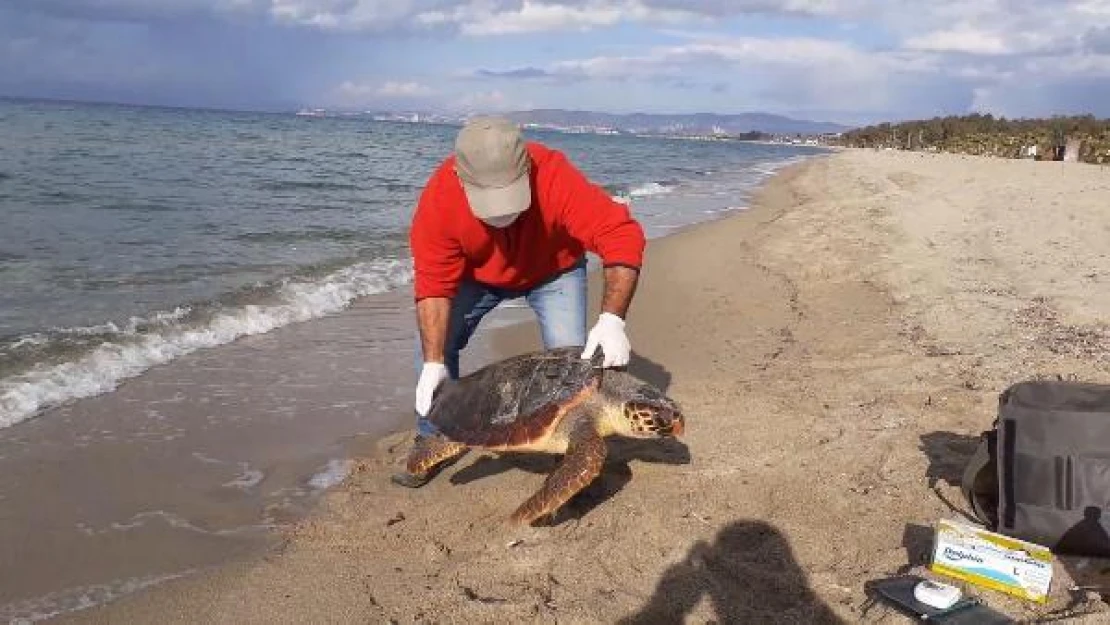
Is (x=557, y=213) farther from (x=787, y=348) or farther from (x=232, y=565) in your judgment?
(x=787, y=348)

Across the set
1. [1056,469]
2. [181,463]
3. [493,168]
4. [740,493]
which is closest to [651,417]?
[740,493]

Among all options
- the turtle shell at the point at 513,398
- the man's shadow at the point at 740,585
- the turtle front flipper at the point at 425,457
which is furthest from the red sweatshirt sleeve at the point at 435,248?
the man's shadow at the point at 740,585

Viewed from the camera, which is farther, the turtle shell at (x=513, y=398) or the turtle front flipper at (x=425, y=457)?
the turtle front flipper at (x=425, y=457)

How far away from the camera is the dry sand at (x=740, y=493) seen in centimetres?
318

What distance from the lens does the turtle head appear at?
12.4ft

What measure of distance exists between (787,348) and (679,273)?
3.69 m

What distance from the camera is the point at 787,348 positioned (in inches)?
270

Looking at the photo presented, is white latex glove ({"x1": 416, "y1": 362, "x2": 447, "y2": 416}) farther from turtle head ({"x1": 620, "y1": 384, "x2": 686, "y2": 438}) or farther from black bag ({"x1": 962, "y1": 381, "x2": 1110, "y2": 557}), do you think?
black bag ({"x1": 962, "y1": 381, "x2": 1110, "y2": 557})

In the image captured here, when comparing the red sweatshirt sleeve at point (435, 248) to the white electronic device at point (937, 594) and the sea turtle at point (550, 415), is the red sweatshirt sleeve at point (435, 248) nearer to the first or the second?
the sea turtle at point (550, 415)

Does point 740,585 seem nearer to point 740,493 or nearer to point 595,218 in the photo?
point 740,493

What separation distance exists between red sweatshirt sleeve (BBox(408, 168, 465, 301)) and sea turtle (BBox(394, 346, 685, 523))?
1.76 feet

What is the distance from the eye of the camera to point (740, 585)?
3.23m

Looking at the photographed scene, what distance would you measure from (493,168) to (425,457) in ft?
5.10

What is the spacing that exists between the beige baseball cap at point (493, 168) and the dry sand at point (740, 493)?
57.7 inches
